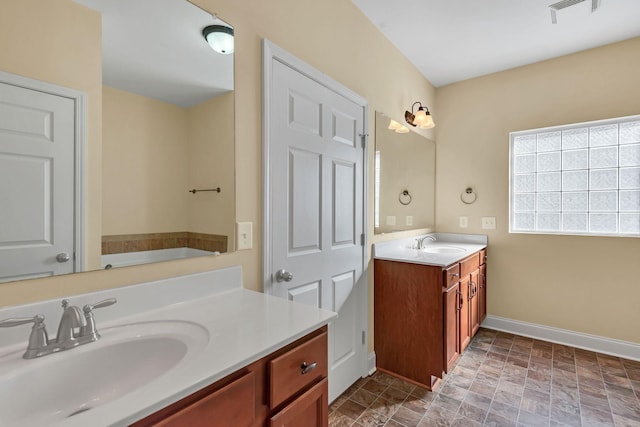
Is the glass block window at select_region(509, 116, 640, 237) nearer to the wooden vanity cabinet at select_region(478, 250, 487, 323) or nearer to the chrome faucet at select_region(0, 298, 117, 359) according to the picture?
the wooden vanity cabinet at select_region(478, 250, 487, 323)

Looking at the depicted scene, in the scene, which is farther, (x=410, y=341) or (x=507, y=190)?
(x=507, y=190)

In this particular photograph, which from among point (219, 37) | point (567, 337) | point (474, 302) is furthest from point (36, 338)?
point (567, 337)

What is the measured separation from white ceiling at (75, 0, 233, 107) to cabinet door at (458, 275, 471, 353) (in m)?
2.12

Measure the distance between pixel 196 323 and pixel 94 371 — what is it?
10.5 inches

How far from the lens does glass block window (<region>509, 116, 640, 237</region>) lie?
100 inches

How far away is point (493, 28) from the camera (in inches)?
91.9

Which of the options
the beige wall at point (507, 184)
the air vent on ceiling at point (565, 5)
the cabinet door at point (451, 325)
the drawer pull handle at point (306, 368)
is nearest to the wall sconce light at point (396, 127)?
the beige wall at point (507, 184)

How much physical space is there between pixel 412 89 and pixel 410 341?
2259 mm

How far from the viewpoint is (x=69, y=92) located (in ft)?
2.97

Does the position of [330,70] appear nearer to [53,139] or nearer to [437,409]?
[53,139]

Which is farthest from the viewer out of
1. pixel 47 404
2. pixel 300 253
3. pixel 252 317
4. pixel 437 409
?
pixel 437 409

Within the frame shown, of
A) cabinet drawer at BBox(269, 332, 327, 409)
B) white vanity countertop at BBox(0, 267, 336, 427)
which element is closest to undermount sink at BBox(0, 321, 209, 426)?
white vanity countertop at BBox(0, 267, 336, 427)

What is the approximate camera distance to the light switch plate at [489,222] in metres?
3.06

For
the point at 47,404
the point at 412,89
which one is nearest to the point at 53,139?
the point at 47,404
